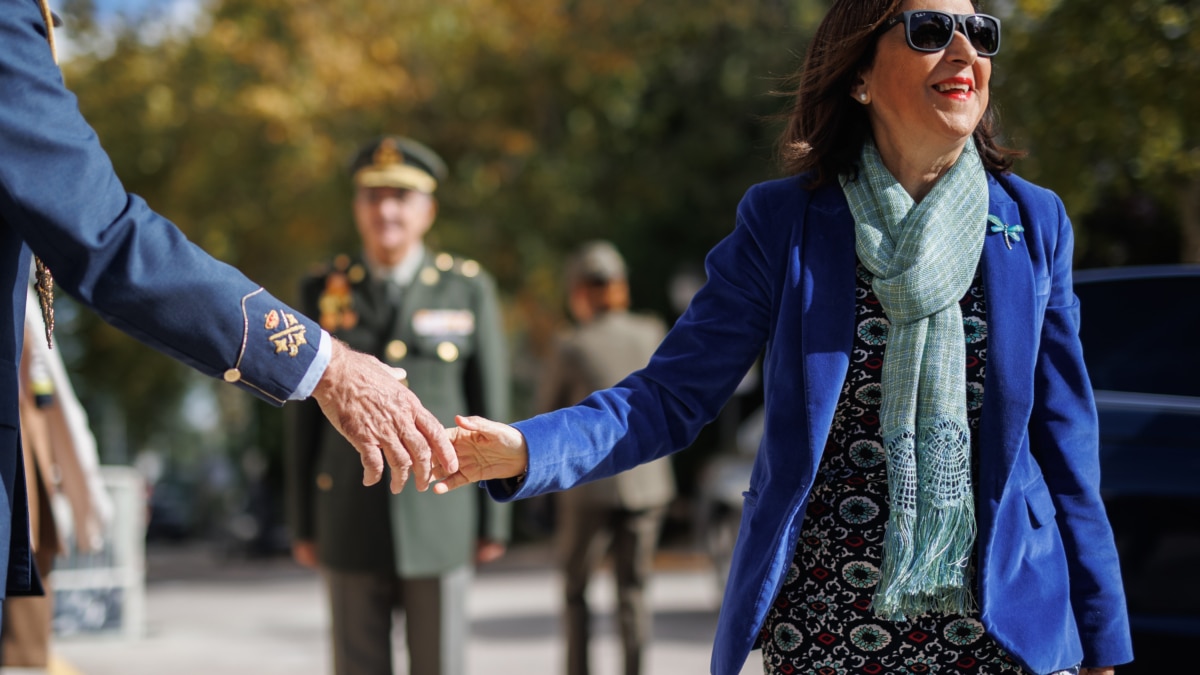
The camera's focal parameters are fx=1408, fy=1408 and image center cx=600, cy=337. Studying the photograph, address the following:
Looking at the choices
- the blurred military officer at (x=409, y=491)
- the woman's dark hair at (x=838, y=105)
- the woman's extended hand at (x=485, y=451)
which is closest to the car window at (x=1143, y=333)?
the woman's dark hair at (x=838, y=105)

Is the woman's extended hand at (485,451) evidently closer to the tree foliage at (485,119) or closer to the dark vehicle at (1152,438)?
the dark vehicle at (1152,438)

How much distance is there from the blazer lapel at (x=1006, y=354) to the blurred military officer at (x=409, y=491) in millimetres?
2965

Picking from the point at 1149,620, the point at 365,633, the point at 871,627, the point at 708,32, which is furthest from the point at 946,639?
the point at 708,32

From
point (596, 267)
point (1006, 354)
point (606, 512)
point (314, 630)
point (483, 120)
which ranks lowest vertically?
point (314, 630)

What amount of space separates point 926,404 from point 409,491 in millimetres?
2938

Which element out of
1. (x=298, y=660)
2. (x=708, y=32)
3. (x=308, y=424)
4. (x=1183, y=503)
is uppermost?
(x=708, y=32)

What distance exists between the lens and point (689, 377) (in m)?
2.73

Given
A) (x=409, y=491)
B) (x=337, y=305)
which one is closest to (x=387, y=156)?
(x=337, y=305)

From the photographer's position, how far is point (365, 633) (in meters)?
5.10

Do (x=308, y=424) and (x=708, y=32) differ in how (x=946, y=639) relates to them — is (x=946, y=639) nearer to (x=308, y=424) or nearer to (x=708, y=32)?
(x=308, y=424)

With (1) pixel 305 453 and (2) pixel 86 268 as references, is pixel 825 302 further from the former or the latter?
(1) pixel 305 453

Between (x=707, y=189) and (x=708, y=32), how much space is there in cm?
216

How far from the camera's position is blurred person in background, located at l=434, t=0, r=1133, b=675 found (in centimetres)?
248

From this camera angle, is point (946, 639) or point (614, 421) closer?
point (946, 639)
